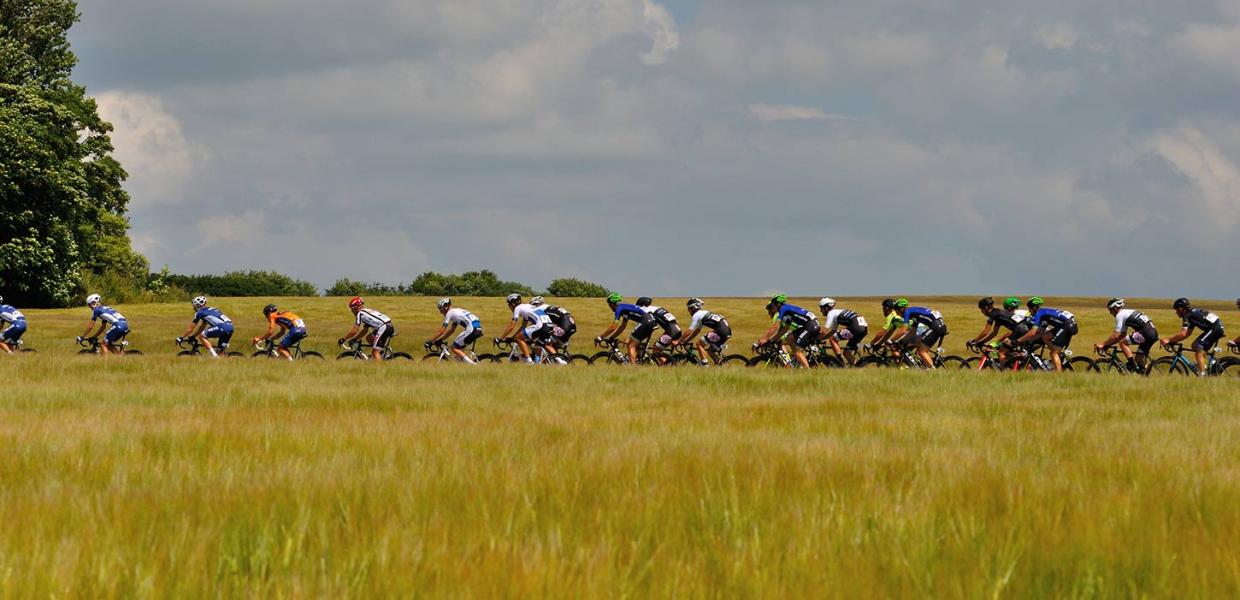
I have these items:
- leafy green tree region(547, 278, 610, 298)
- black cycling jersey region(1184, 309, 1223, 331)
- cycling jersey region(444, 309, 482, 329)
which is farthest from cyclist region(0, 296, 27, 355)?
leafy green tree region(547, 278, 610, 298)

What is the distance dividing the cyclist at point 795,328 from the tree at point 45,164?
126 ft

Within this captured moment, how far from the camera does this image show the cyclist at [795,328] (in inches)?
1083

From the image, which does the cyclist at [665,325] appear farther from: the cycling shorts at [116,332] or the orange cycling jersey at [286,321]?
the cycling shorts at [116,332]

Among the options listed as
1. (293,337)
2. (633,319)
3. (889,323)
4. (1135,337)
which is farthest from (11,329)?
(1135,337)

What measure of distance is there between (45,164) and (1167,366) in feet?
160

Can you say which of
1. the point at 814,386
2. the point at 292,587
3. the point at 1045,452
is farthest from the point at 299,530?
the point at 814,386

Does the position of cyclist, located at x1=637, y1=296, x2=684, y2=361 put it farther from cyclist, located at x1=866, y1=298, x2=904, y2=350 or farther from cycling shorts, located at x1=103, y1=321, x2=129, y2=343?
cycling shorts, located at x1=103, y1=321, x2=129, y2=343

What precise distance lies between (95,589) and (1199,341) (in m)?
26.7

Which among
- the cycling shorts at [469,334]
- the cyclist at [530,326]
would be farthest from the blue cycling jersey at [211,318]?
A: the cyclist at [530,326]

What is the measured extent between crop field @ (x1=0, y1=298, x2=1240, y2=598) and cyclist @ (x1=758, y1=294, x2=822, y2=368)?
520 inches

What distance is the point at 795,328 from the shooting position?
2797cm

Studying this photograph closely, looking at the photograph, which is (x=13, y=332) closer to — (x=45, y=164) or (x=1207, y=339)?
(x=45, y=164)

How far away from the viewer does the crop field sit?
418 centimetres

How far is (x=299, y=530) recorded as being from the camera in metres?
4.96
